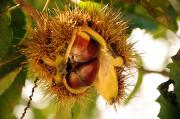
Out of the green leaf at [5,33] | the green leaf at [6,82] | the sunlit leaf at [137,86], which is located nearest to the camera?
the green leaf at [5,33]

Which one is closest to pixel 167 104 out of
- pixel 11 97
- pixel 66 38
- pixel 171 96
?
pixel 171 96

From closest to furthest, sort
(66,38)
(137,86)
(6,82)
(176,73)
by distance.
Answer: (66,38), (176,73), (6,82), (137,86)

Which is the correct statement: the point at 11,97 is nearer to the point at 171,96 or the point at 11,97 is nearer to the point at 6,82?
the point at 6,82

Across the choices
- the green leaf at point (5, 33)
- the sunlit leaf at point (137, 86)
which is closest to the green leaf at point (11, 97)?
the green leaf at point (5, 33)

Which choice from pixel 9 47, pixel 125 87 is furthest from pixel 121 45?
pixel 9 47

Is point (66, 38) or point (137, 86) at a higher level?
point (66, 38)

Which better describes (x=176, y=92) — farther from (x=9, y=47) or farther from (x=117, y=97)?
(x=9, y=47)

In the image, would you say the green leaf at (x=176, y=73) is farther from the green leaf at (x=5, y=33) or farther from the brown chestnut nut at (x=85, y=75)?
the green leaf at (x=5, y=33)
